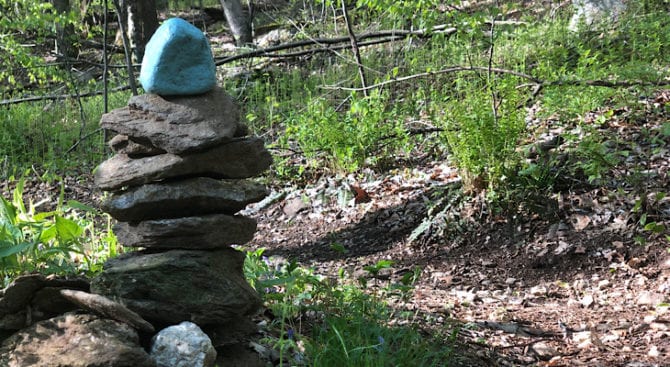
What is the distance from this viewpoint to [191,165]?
9.73 feet

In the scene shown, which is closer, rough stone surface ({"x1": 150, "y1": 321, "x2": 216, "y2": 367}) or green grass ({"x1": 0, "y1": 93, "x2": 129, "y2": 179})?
rough stone surface ({"x1": 150, "y1": 321, "x2": 216, "y2": 367})

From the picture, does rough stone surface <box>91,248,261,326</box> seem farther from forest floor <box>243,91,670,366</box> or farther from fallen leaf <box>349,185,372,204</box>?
fallen leaf <box>349,185,372,204</box>

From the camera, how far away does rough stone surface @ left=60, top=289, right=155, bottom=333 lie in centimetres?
243

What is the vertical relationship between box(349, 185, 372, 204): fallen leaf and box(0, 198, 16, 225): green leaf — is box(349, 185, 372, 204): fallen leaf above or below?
below

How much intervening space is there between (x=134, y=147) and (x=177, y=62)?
0.47m

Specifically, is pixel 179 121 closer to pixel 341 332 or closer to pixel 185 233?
pixel 185 233

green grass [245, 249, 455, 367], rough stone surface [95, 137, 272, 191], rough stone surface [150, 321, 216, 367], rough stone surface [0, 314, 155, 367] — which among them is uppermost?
rough stone surface [95, 137, 272, 191]

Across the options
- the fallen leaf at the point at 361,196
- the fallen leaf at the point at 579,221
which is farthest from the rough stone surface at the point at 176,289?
the fallen leaf at the point at 361,196

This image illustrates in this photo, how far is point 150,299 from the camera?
2727 millimetres

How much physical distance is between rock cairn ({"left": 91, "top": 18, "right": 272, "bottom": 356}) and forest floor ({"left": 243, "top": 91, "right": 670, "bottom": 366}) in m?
0.69

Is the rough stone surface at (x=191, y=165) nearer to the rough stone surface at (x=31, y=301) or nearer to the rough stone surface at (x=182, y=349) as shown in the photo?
the rough stone surface at (x=31, y=301)

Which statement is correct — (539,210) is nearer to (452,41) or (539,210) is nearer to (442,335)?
(442,335)

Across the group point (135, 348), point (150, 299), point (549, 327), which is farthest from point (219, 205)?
point (549, 327)

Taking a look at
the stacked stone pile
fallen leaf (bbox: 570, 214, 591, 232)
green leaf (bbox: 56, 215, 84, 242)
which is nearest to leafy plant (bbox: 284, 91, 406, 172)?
fallen leaf (bbox: 570, 214, 591, 232)
